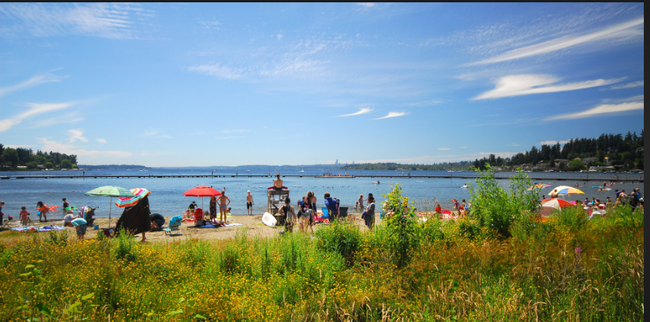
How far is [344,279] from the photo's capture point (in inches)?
215

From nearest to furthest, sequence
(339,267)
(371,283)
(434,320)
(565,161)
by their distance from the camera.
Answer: (434,320) < (371,283) < (339,267) < (565,161)

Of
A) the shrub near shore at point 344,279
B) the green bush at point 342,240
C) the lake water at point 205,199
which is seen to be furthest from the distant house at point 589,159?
the green bush at point 342,240

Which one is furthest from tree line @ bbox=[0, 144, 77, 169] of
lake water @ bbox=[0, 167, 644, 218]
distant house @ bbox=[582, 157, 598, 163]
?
distant house @ bbox=[582, 157, 598, 163]

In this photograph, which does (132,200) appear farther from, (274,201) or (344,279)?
(344,279)

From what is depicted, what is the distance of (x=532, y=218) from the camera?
321 inches

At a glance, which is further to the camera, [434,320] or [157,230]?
[157,230]

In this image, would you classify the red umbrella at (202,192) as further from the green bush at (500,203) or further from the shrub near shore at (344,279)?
the green bush at (500,203)

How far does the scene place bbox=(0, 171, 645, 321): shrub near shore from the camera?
4.04m

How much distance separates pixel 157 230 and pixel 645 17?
1710cm

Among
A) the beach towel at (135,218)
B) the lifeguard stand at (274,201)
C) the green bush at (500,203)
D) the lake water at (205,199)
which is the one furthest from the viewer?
the lake water at (205,199)

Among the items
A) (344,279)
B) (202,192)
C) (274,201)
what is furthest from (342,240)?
(274,201)

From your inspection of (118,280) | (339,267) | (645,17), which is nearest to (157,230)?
(118,280)

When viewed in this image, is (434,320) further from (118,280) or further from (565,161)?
(565,161)

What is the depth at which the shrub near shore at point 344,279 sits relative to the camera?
13.3 ft
